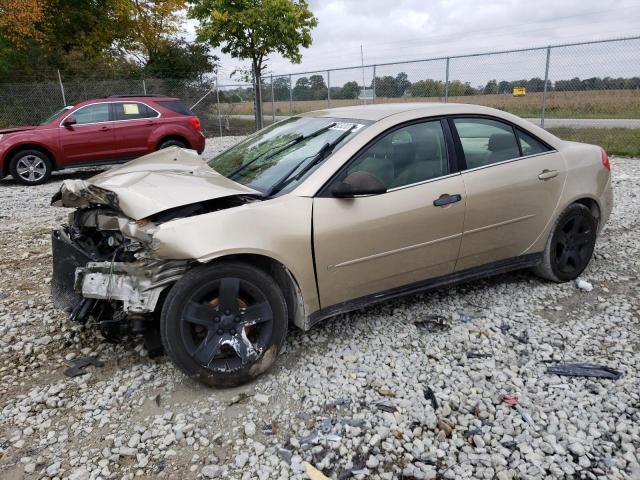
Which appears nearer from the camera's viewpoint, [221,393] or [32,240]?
[221,393]

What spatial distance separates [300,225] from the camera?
301 centimetres

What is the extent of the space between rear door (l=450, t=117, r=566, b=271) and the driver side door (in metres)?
0.14

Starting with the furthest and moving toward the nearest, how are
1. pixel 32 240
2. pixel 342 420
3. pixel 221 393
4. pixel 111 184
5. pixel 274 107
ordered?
pixel 274 107, pixel 32 240, pixel 111 184, pixel 221 393, pixel 342 420

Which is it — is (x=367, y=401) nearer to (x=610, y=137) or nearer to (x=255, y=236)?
(x=255, y=236)

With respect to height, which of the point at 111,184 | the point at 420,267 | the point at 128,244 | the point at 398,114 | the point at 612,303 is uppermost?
the point at 398,114

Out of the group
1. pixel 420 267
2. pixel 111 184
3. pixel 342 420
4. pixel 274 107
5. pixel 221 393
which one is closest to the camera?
pixel 342 420

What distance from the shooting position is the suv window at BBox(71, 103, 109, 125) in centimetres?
1016

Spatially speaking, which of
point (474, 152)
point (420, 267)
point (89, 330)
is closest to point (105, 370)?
point (89, 330)

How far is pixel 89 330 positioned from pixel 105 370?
Answer: 59 cm

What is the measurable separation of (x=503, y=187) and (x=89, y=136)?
9.07 metres

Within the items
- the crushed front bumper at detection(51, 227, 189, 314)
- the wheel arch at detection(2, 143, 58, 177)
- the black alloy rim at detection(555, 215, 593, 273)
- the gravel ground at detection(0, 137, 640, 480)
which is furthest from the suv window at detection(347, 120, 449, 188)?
the wheel arch at detection(2, 143, 58, 177)

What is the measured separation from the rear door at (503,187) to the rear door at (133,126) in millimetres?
8542

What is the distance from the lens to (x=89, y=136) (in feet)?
33.3

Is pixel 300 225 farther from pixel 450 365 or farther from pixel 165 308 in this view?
pixel 450 365
